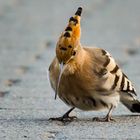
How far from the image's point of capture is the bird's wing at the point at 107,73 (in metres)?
6.61

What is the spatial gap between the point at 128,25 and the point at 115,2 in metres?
3.24

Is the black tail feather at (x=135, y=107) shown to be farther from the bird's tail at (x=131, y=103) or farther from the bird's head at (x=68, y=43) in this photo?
the bird's head at (x=68, y=43)

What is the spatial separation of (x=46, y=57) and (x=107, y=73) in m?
4.10

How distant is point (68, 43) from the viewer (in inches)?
241

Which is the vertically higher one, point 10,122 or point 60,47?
point 60,47

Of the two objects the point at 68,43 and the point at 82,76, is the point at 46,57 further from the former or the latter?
the point at 68,43

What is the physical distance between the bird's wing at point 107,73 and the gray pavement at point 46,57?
0.29 meters

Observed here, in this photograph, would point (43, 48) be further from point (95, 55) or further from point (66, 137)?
point (66, 137)

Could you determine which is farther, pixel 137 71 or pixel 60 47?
pixel 137 71

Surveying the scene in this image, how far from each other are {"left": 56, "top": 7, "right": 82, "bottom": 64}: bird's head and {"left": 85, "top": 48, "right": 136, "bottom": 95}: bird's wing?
17.1 inches

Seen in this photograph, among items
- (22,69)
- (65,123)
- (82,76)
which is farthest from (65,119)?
(22,69)

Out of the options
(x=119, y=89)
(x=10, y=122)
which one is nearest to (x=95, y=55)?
(x=119, y=89)

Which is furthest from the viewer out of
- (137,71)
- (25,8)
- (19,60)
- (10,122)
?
(25,8)

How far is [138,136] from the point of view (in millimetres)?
5984
